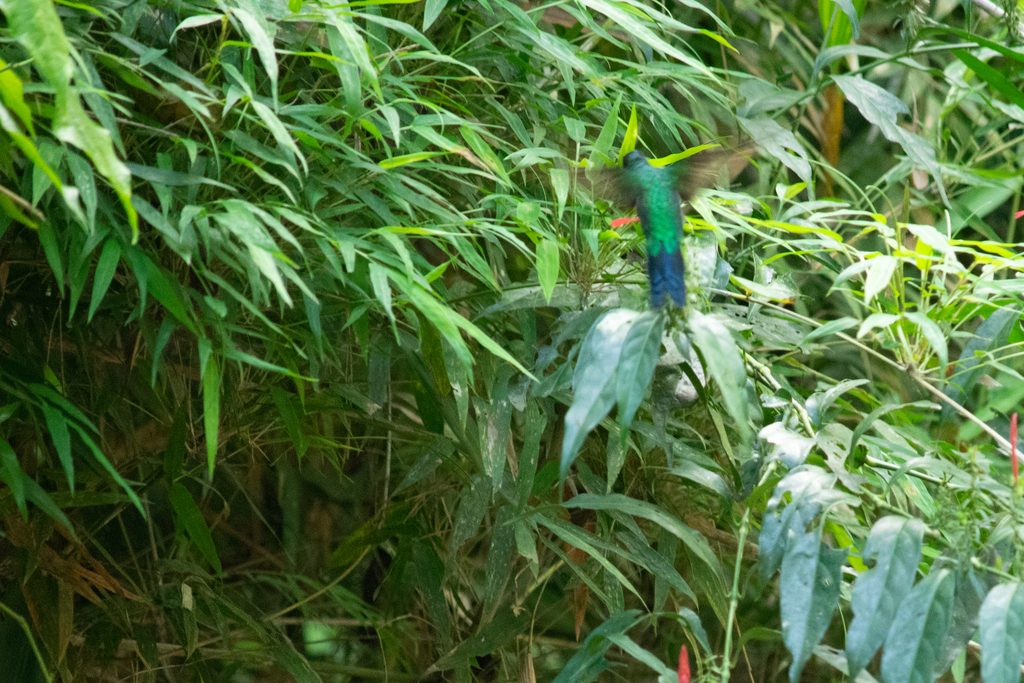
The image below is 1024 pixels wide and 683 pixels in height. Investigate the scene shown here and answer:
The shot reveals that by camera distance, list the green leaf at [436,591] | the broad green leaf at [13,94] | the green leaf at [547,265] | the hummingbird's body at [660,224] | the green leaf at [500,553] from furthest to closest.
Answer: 1. the green leaf at [436,591]
2. the green leaf at [500,553]
3. the green leaf at [547,265]
4. the hummingbird's body at [660,224]
5. the broad green leaf at [13,94]

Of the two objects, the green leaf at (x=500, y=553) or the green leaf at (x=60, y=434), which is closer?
the green leaf at (x=60, y=434)

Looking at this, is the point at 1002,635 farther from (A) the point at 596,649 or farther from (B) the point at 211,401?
(B) the point at 211,401

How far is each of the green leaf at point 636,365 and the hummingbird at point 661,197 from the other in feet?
0.19

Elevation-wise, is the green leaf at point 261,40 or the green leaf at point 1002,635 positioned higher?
the green leaf at point 261,40

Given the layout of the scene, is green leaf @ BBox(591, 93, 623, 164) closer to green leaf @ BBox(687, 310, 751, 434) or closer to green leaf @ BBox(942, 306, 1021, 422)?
green leaf @ BBox(687, 310, 751, 434)

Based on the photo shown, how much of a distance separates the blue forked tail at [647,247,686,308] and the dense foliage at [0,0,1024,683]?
2cm

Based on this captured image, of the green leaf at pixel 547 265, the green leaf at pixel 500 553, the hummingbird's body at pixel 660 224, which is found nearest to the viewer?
the hummingbird's body at pixel 660 224

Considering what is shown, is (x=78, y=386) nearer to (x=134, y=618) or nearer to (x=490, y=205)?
(x=134, y=618)

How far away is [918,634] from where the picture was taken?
1.94 ft

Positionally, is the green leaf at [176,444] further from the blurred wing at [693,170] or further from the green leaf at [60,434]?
the blurred wing at [693,170]

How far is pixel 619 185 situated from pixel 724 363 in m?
0.24

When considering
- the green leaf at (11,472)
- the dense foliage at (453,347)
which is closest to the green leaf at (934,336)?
the dense foliage at (453,347)

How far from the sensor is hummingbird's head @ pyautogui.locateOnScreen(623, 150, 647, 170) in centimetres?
70

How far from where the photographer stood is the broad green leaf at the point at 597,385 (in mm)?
552
